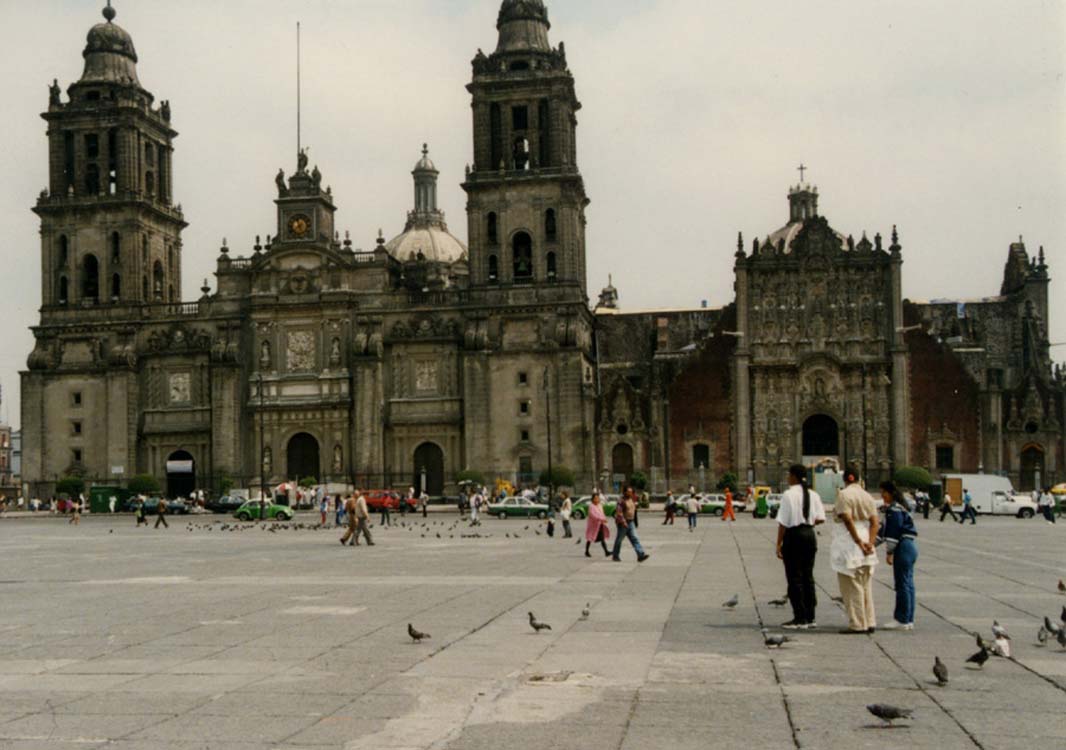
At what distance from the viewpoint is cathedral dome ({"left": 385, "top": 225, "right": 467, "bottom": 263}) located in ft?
341

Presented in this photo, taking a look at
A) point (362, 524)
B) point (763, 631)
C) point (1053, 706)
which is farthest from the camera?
point (362, 524)

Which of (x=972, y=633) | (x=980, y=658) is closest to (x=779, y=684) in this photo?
(x=980, y=658)

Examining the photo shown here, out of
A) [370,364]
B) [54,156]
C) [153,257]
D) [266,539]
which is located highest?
[54,156]

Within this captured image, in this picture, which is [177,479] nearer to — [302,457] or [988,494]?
[302,457]

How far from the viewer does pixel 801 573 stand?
50.4 ft

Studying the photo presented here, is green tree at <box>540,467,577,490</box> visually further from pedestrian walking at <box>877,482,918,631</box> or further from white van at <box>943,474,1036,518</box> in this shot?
pedestrian walking at <box>877,482,918,631</box>

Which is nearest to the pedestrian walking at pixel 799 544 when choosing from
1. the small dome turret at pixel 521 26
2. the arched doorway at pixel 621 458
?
the arched doorway at pixel 621 458

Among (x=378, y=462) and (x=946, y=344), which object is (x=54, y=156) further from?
(x=946, y=344)

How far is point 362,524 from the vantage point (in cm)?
3569

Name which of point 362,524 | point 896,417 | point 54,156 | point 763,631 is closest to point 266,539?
point 362,524

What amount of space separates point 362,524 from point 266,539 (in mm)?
6431

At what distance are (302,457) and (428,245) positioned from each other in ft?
93.9

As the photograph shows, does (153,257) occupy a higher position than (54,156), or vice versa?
(54,156)

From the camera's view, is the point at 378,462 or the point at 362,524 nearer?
the point at 362,524
